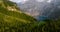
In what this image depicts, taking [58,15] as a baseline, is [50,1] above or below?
above

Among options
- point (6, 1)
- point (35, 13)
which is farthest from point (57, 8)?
point (6, 1)

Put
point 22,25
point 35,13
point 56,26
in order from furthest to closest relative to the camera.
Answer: point 35,13 → point 22,25 → point 56,26

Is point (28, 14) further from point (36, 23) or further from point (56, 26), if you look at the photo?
point (56, 26)

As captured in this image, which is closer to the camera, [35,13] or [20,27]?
[20,27]

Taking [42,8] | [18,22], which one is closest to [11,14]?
[18,22]

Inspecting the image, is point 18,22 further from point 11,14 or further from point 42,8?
point 42,8
